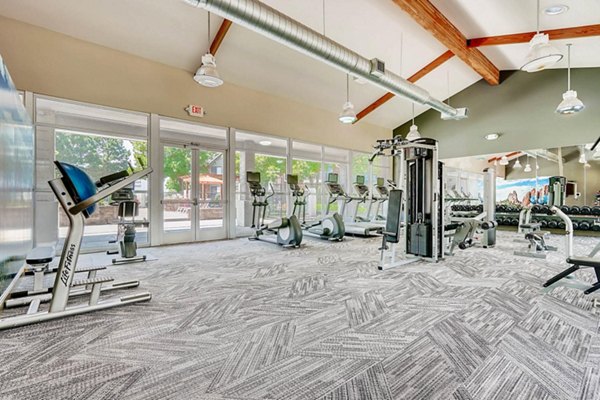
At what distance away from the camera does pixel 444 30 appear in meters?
6.46

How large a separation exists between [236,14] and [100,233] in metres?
5.17

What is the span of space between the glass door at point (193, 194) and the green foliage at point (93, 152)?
91cm

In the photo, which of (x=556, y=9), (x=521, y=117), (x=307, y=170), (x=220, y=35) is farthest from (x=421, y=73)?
(x=220, y=35)

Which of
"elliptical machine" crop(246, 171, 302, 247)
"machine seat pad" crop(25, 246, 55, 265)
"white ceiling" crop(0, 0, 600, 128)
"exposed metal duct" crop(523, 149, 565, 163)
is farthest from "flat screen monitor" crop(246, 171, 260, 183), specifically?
"exposed metal duct" crop(523, 149, 565, 163)

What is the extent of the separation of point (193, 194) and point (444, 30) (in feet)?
22.5

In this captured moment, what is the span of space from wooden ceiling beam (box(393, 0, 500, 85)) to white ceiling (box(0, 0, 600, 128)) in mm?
191

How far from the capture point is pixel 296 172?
372 inches

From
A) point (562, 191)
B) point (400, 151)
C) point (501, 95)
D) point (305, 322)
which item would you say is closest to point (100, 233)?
point (305, 322)

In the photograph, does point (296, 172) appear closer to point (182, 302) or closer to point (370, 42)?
point (370, 42)

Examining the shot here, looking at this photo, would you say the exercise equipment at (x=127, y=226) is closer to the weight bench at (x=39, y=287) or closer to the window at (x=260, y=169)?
the weight bench at (x=39, y=287)

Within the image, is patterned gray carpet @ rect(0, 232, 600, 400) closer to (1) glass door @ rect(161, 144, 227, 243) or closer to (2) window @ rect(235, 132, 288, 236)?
(1) glass door @ rect(161, 144, 227, 243)

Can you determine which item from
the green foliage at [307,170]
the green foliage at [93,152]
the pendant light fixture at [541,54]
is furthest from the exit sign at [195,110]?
the pendant light fixture at [541,54]

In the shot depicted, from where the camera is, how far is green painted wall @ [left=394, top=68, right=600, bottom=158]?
27.6ft

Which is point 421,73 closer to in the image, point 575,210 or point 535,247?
point 535,247
